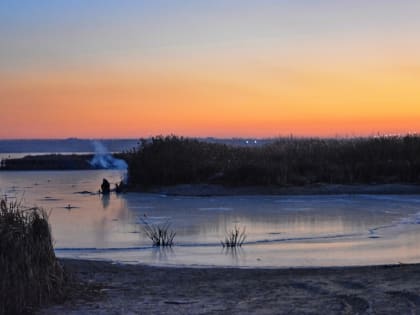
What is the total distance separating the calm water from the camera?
48.0ft

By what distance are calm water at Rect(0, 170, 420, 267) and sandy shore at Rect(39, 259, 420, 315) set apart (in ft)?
5.28

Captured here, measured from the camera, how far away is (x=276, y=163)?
3894cm

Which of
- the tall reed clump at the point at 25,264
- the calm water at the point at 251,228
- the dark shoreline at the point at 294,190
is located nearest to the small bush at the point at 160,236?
the calm water at the point at 251,228

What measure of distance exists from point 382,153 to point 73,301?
32.3 meters

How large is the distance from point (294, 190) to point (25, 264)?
2566 cm

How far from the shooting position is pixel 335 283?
10648 mm

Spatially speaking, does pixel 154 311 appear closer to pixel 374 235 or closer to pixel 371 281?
pixel 371 281

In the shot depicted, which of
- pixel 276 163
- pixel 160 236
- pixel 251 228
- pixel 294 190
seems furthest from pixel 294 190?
pixel 160 236

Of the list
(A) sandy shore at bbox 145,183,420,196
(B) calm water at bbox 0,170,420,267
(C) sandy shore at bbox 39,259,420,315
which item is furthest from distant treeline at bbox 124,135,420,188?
(C) sandy shore at bbox 39,259,420,315

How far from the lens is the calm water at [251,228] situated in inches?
576

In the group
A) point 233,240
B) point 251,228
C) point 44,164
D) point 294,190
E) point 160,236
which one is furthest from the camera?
point 44,164

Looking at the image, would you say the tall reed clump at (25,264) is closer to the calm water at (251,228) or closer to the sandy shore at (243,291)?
the sandy shore at (243,291)

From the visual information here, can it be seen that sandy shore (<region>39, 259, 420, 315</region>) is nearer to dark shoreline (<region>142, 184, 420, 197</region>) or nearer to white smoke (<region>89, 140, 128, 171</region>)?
dark shoreline (<region>142, 184, 420, 197</region>)

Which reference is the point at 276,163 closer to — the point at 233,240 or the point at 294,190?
the point at 294,190
